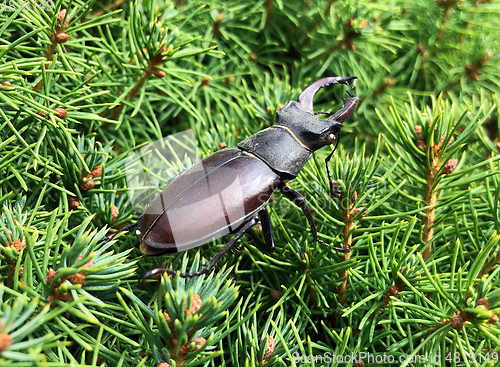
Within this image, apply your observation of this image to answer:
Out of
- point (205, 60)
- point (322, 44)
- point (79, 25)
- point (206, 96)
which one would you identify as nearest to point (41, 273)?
point (79, 25)

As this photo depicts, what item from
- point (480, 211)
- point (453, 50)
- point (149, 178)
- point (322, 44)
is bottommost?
point (480, 211)

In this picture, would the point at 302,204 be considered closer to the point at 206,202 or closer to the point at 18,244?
the point at 206,202

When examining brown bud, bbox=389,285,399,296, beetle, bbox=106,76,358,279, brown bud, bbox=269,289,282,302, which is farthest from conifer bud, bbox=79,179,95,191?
brown bud, bbox=389,285,399,296

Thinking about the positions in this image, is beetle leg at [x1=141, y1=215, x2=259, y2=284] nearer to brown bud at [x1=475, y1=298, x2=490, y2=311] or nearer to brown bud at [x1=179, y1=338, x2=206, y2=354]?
brown bud at [x1=179, y1=338, x2=206, y2=354]

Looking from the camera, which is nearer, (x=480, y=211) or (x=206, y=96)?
(x=480, y=211)

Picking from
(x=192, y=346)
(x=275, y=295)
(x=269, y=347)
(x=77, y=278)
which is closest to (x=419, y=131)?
(x=275, y=295)

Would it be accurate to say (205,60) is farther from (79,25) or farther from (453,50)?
(453,50)
